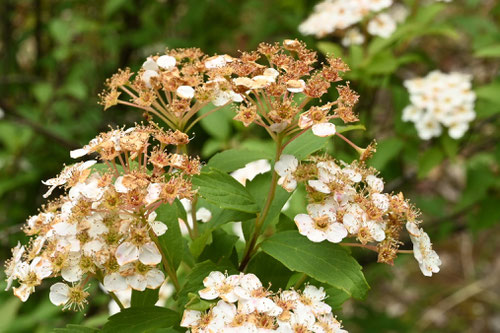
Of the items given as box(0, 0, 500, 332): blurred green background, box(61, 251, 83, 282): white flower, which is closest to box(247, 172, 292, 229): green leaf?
box(61, 251, 83, 282): white flower

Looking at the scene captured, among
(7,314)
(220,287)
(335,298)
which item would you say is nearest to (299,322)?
(220,287)

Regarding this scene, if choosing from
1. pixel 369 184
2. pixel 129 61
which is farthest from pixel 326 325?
pixel 129 61

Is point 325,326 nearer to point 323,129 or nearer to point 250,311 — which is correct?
point 250,311

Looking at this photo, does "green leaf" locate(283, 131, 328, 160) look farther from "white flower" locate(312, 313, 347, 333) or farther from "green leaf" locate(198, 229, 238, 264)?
"white flower" locate(312, 313, 347, 333)

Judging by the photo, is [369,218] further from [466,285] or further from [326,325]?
[466,285]

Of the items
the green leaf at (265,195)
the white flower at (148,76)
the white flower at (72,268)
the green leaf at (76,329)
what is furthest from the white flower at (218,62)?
the green leaf at (76,329)

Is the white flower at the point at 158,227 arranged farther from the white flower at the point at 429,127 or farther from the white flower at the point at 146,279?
the white flower at the point at 429,127
